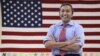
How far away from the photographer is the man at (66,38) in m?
3.16

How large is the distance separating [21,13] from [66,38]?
1.79m

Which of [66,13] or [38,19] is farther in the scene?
[38,19]

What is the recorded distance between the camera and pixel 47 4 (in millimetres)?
4840

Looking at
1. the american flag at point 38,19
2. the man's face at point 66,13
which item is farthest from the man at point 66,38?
the american flag at point 38,19

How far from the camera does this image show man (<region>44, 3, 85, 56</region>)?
Result: 124 inches

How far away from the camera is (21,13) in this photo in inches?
191

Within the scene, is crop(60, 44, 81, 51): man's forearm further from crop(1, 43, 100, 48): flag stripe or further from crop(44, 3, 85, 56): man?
crop(1, 43, 100, 48): flag stripe

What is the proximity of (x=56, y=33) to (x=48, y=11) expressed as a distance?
1604 millimetres

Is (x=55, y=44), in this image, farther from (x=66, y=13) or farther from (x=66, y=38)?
(x=66, y=13)

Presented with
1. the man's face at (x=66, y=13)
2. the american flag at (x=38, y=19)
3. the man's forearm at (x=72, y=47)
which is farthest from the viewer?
the american flag at (x=38, y=19)

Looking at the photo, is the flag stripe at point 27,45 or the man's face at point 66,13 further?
the flag stripe at point 27,45

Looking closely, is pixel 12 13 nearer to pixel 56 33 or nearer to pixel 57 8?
pixel 57 8

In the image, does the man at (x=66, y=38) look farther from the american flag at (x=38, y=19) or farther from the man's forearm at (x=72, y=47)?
the american flag at (x=38, y=19)

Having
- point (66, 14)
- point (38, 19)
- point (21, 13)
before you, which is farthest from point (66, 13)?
point (21, 13)
